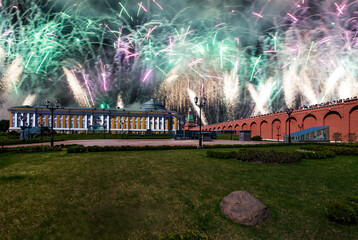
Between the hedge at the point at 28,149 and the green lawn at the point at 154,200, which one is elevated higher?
the hedge at the point at 28,149

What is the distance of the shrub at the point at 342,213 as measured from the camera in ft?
15.6

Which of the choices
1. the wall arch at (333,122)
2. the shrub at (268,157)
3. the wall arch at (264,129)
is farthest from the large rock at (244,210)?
the wall arch at (264,129)

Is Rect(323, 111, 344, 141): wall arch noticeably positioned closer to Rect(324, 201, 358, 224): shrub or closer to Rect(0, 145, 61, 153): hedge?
Rect(324, 201, 358, 224): shrub

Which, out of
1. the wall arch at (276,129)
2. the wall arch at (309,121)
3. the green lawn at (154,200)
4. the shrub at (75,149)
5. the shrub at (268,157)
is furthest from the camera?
the wall arch at (276,129)

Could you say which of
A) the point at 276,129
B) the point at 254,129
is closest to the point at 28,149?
the point at 276,129

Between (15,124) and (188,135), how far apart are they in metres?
84.5

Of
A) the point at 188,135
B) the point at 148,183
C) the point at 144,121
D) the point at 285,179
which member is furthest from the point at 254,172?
the point at 144,121

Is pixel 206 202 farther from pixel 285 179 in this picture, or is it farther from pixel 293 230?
pixel 285 179

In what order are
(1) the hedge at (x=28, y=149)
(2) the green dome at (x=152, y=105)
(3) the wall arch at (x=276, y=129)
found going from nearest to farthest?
(1) the hedge at (x=28, y=149) → (3) the wall arch at (x=276, y=129) → (2) the green dome at (x=152, y=105)

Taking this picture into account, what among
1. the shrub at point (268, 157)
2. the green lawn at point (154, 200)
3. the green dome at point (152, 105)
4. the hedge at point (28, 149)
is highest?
the green dome at point (152, 105)

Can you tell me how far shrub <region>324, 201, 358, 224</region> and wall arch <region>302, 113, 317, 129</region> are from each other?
1543 inches

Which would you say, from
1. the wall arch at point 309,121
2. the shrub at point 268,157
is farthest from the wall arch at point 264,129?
the shrub at point 268,157

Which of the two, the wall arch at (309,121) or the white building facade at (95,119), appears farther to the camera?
the white building facade at (95,119)

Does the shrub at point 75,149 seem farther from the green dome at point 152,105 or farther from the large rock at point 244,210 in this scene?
the green dome at point 152,105
